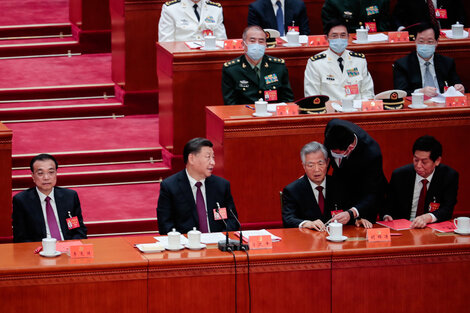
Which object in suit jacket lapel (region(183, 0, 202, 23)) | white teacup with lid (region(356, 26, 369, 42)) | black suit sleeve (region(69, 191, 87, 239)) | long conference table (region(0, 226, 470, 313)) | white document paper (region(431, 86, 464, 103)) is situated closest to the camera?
long conference table (region(0, 226, 470, 313))

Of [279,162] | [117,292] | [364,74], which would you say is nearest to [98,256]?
[117,292]

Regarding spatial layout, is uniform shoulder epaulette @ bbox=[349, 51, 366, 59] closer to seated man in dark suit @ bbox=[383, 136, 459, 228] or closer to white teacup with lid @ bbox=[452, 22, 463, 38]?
white teacup with lid @ bbox=[452, 22, 463, 38]

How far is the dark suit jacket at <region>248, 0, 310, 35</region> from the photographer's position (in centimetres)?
766

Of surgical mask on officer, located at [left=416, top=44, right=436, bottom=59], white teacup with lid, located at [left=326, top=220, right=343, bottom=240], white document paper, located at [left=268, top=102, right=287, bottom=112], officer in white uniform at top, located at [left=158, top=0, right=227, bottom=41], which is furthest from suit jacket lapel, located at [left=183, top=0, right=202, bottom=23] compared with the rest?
white teacup with lid, located at [left=326, top=220, right=343, bottom=240]

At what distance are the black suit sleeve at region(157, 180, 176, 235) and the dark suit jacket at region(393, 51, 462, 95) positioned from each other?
2.42 m

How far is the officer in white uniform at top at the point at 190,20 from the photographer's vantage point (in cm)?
741

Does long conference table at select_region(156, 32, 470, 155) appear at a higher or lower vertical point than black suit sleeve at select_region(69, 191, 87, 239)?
higher

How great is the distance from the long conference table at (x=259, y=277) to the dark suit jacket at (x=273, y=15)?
297cm

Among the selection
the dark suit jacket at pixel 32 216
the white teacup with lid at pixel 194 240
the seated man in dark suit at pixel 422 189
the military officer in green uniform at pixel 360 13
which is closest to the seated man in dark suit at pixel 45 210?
the dark suit jacket at pixel 32 216

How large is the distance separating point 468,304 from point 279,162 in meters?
1.69

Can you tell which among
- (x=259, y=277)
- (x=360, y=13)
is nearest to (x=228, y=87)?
(x=360, y=13)

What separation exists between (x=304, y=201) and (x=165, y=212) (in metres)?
0.77

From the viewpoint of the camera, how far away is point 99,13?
28.3 feet

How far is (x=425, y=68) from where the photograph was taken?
7.09 m
